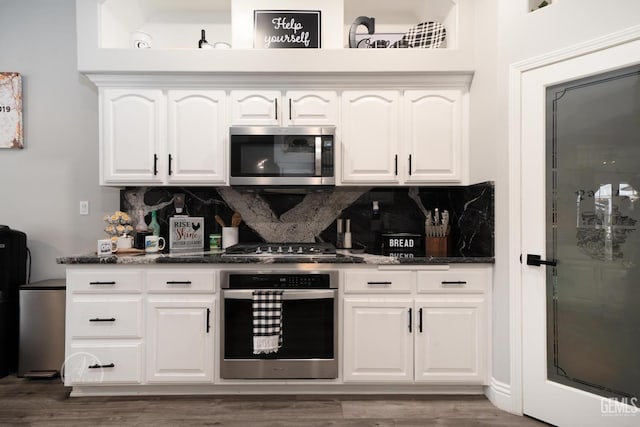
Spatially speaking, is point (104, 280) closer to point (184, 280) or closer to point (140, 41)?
point (184, 280)

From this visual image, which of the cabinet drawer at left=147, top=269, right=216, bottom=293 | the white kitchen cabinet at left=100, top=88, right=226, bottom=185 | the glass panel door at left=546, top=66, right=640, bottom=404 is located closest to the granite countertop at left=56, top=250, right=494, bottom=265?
the cabinet drawer at left=147, top=269, right=216, bottom=293

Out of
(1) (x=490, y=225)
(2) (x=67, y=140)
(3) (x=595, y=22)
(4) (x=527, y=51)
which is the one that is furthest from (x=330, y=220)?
(2) (x=67, y=140)

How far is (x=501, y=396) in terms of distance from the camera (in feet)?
6.89

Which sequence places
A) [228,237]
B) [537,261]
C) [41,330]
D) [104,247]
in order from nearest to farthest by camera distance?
[537,261], [104,247], [41,330], [228,237]

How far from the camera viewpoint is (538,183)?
1970mm

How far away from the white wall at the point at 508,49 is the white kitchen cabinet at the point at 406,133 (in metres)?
0.35

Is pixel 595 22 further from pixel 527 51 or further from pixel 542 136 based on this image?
pixel 542 136

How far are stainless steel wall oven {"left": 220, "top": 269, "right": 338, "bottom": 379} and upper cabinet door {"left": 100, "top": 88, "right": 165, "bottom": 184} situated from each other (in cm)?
105

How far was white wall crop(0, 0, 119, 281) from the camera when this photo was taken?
2764 mm

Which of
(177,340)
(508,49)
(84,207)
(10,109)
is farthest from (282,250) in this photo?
A: (10,109)

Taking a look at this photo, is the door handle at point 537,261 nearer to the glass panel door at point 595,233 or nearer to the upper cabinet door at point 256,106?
Result: the glass panel door at point 595,233

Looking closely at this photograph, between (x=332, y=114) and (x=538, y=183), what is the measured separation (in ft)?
4.63

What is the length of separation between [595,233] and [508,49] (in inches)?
47.7

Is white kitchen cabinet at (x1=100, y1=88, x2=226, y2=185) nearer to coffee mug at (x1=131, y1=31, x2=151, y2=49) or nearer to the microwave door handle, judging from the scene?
coffee mug at (x1=131, y1=31, x2=151, y2=49)
